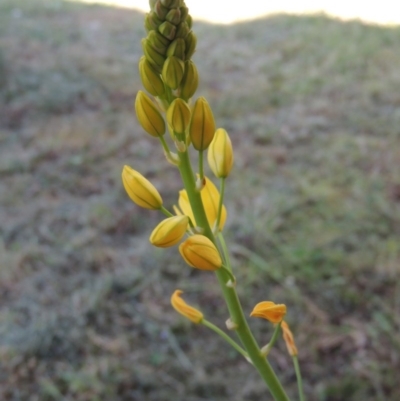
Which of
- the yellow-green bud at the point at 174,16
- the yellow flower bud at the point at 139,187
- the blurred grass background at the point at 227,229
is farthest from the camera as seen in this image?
the blurred grass background at the point at 227,229

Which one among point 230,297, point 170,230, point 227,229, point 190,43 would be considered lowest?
point 227,229

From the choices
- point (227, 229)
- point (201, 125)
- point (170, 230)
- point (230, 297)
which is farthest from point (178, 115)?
point (227, 229)

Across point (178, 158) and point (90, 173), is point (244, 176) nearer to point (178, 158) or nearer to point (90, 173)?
point (90, 173)

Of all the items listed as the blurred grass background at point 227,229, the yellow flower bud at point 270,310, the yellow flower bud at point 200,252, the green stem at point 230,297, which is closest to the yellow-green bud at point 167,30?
the green stem at point 230,297

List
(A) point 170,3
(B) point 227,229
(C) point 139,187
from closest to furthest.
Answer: (A) point 170,3 → (C) point 139,187 → (B) point 227,229

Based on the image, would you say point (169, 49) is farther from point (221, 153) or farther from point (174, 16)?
point (221, 153)

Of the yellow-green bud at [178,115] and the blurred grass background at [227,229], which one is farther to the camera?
the blurred grass background at [227,229]

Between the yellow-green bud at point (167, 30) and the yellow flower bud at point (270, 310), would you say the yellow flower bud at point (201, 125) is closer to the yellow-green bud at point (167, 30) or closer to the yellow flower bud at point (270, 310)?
the yellow-green bud at point (167, 30)

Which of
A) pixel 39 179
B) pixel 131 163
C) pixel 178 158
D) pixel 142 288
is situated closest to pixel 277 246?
pixel 142 288
